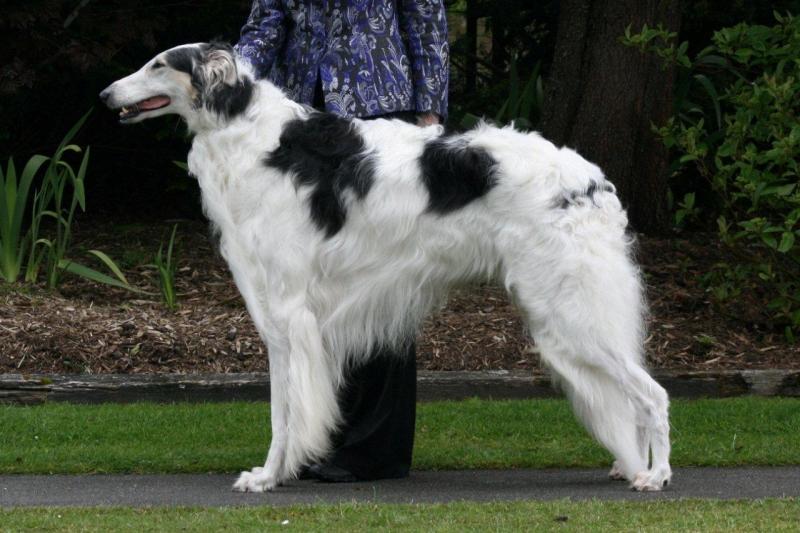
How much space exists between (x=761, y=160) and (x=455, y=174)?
10.5ft

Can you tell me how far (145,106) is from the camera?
562cm

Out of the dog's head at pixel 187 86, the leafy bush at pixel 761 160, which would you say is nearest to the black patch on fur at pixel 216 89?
the dog's head at pixel 187 86

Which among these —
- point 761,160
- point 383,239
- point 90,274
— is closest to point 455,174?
point 383,239

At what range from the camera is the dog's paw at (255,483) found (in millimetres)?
5582

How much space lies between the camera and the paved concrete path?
540cm

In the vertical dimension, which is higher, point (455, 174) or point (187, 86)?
point (187, 86)

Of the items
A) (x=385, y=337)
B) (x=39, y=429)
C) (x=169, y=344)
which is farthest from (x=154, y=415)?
(x=385, y=337)

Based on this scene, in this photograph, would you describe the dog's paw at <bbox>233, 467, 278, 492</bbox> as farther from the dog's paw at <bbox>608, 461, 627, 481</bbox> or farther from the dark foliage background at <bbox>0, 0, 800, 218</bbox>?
the dark foliage background at <bbox>0, 0, 800, 218</bbox>

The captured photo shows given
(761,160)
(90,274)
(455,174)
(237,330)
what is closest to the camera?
(455,174)

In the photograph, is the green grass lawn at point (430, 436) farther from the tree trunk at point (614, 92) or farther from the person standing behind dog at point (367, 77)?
the tree trunk at point (614, 92)

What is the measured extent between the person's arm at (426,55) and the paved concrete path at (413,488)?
1.56m

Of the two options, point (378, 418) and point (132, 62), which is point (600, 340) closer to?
point (378, 418)

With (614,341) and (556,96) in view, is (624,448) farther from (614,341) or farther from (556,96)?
(556,96)

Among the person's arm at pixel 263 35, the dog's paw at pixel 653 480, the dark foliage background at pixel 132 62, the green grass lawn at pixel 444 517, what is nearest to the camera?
the green grass lawn at pixel 444 517
